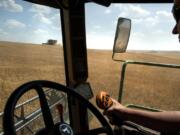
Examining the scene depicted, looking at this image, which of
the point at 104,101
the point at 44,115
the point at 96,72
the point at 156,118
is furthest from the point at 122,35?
the point at 96,72

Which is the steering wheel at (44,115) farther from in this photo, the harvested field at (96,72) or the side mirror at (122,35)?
the harvested field at (96,72)

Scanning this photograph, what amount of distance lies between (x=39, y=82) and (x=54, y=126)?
0.88 feet

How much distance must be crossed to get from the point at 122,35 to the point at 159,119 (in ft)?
2.49

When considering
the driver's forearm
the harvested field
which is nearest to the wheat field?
the harvested field

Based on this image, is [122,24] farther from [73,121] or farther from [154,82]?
[154,82]

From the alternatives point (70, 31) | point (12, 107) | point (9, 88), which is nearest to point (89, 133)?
point (12, 107)

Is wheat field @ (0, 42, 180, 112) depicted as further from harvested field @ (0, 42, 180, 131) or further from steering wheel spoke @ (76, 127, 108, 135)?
steering wheel spoke @ (76, 127, 108, 135)

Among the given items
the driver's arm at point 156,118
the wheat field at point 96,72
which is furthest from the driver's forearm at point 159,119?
the wheat field at point 96,72

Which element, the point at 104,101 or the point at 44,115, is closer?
the point at 44,115

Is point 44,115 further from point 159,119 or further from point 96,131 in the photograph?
point 159,119

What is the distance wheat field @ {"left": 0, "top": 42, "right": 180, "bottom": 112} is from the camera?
1371 inches

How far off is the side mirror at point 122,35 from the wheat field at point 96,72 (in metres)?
23.6

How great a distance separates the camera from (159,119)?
1.81 m

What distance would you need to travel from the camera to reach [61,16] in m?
2.91
